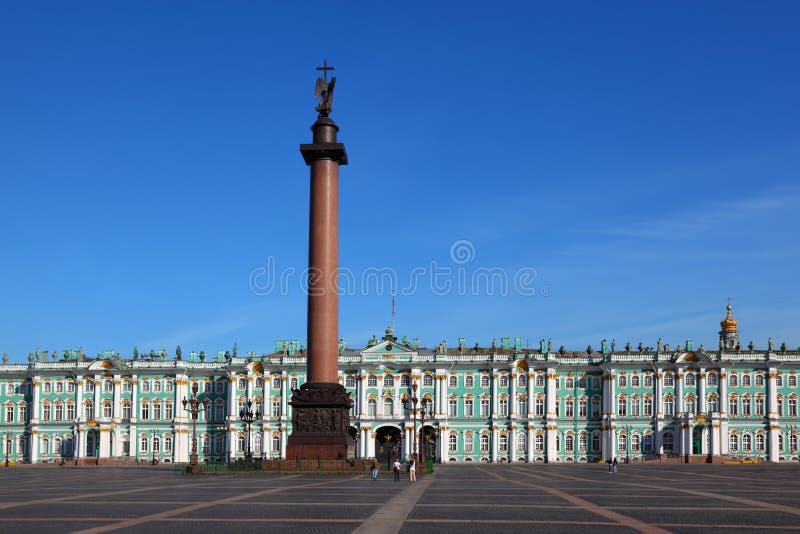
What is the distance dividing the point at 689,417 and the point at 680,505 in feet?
242

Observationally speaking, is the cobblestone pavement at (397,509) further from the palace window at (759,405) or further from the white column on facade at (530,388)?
the palace window at (759,405)

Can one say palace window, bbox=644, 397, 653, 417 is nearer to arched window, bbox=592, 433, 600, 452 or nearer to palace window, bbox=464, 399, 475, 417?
arched window, bbox=592, 433, 600, 452

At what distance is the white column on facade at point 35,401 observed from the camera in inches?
4360

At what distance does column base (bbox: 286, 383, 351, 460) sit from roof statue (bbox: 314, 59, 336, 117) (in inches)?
599

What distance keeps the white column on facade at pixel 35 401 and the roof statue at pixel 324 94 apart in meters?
69.7

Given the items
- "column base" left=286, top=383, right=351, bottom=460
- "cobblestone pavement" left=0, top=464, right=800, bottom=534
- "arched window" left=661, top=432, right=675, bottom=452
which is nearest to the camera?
"cobblestone pavement" left=0, top=464, right=800, bottom=534

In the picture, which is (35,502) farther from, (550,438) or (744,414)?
(744,414)

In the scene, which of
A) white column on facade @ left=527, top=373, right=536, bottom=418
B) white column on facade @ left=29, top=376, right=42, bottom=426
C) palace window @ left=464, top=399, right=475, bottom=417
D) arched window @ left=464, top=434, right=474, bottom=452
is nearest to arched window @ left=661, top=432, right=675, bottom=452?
white column on facade @ left=527, top=373, right=536, bottom=418

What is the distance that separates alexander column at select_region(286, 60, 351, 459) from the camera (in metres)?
51.0

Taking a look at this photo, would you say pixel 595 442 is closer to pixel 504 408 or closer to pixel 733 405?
pixel 504 408

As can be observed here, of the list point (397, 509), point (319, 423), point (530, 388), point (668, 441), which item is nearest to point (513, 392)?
point (530, 388)

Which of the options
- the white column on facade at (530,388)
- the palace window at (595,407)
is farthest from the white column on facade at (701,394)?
the white column on facade at (530,388)

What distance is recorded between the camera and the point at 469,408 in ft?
348

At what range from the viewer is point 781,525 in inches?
922
